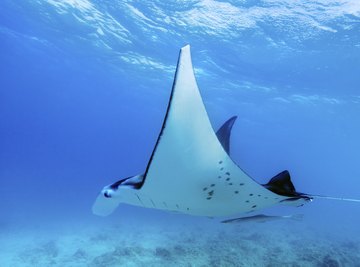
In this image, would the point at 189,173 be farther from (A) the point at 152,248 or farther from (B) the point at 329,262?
(A) the point at 152,248

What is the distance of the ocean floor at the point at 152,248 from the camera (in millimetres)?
8539

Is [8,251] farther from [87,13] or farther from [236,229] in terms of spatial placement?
[87,13]

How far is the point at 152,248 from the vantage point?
416 inches

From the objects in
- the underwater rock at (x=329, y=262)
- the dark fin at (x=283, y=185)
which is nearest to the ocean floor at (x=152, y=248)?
the underwater rock at (x=329, y=262)

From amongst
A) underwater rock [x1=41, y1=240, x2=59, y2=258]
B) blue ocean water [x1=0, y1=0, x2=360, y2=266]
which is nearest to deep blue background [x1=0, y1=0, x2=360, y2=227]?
blue ocean water [x1=0, y1=0, x2=360, y2=266]

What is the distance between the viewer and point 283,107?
99.4 ft

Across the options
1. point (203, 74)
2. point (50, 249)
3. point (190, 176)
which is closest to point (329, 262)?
point (190, 176)

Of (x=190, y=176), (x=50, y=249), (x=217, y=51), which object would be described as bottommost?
(x=190, y=176)

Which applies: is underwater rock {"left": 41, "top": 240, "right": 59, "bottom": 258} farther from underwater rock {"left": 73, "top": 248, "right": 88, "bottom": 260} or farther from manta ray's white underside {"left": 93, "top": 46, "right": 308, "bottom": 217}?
manta ray's white underside {"left": 93, "top": 46, "right": 308, "bottom": 217}

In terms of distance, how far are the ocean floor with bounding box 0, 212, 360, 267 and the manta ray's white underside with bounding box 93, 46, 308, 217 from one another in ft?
16.4

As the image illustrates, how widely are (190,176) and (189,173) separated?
0.05 meters

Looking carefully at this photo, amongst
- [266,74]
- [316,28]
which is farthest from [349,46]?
[266,74]

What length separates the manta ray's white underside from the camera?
2.35 meters

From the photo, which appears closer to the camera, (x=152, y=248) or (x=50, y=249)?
(x=152, y=248)
